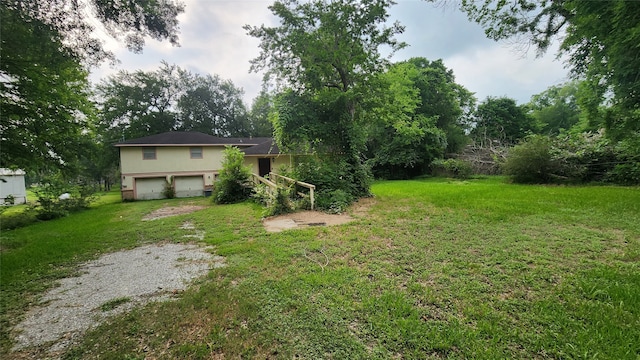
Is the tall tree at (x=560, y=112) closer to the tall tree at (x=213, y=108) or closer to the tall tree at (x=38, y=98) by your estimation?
the tall tree at (x=38, y=98)

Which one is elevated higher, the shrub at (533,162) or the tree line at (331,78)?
the tree line at (331,78)

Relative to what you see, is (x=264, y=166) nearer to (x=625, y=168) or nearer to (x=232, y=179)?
(x=232, y=179)

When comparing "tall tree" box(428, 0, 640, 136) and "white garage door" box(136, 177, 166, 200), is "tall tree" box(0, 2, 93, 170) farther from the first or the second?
"white garage door" box(136, 177, 166, 200)

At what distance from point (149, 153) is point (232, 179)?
373 inches

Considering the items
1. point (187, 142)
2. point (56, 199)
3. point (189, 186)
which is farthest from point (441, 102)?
point (56, 199)

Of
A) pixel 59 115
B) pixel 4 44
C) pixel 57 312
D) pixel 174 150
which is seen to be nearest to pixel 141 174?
pixel 174 150

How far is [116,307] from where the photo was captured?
2654 mm

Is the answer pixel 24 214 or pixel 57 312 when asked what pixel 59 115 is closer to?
pixel 57 312

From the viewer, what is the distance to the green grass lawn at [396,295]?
1.92 meters

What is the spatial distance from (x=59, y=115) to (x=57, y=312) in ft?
19.6

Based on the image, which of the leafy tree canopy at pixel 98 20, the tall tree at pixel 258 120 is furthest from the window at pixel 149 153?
the tall tree at pixel 258 120

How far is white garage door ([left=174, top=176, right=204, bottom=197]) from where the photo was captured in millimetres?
17109

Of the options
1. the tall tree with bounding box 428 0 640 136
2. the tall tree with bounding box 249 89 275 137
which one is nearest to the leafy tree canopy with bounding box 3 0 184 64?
the tall tree with bounding box 428 0 640 136

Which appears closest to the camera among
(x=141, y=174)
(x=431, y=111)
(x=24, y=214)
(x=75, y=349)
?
(x=75, y=349)
